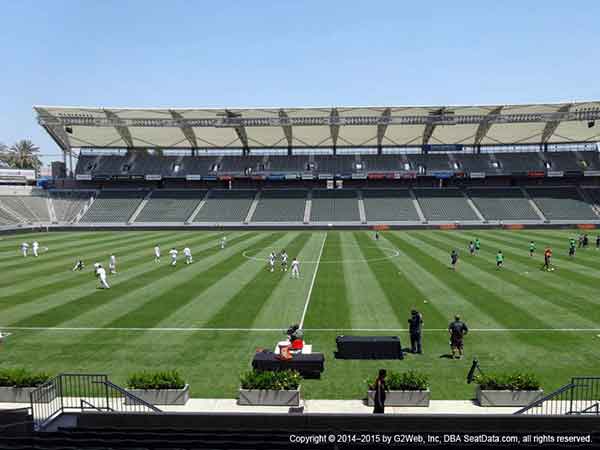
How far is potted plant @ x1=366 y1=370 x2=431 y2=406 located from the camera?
36.7 feet

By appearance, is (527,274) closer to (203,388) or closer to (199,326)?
(199,326)

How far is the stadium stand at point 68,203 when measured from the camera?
233ft

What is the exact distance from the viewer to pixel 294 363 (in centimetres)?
1318

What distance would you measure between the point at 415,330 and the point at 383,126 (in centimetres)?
6032

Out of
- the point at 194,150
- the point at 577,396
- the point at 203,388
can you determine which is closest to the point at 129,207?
the point at 194,150

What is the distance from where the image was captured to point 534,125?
72.3 meters

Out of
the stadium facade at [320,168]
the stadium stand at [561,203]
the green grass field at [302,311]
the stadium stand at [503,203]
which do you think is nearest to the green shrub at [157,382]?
the green grass field at [302,311]

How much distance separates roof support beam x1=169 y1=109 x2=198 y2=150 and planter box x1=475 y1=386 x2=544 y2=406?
63.2 meters

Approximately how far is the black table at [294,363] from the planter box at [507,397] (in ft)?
15.4

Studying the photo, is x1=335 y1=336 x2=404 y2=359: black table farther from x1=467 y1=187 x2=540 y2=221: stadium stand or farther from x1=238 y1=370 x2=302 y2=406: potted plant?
x1=467 y1=187 x2=540 y2=221: stadium stand

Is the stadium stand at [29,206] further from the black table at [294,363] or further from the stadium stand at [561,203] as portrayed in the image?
the stadium stand at [561,203]

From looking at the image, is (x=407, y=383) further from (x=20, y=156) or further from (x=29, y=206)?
(x=20, y=156)

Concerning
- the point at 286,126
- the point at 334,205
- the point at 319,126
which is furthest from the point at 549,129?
the point at 286,126

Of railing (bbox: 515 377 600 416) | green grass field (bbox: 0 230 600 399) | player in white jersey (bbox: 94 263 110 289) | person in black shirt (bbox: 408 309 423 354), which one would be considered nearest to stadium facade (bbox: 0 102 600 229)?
green grass field (bbox: 0 230 600 399)
